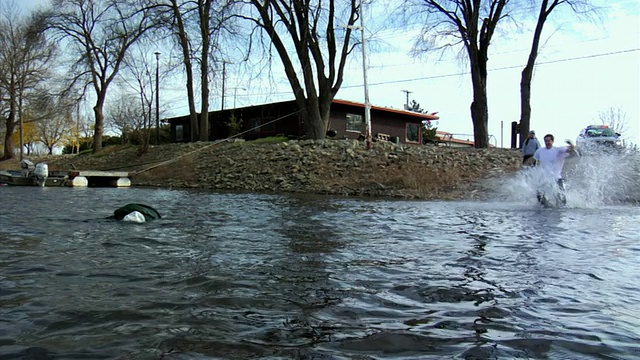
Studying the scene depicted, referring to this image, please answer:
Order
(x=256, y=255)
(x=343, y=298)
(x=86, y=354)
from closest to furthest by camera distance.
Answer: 1. (x=86, y=354)
2. (x=343, y=298)
3. (x=256, y=255)

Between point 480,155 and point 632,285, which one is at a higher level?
point 480,155

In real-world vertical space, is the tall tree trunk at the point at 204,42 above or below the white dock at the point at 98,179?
above

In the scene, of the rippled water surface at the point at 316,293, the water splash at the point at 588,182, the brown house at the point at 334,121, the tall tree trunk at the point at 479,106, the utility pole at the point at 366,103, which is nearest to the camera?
the rippled water surface at the point at 316,293

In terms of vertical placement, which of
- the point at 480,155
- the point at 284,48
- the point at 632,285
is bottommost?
the point at 632,285

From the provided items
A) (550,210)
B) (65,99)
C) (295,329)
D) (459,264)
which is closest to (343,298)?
(295,329)

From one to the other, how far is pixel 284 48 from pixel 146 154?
1408 cm

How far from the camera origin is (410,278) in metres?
5.16

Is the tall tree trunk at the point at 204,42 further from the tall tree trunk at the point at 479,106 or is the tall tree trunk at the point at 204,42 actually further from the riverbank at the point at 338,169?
the tall tree trunk at the point at 479,106

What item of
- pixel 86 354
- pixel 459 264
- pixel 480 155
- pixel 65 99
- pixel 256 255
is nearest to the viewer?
pixel 86 354

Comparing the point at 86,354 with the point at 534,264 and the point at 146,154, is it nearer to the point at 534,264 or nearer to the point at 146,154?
the point at 534,264

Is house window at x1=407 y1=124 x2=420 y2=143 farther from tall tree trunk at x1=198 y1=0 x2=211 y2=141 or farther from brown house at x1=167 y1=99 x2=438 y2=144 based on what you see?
tall tree trunk at x1=198 y1=0 x2=211 y2=141

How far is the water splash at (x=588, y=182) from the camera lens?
15205 millimetres

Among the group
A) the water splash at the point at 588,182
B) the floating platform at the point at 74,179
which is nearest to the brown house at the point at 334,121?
the floating platform at the point at 74,179

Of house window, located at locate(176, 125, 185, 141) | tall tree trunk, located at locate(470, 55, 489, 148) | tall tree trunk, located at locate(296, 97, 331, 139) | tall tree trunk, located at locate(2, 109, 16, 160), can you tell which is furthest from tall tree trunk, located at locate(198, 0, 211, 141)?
tall tree trunk, located at locate(2, 109, 16, 160)
